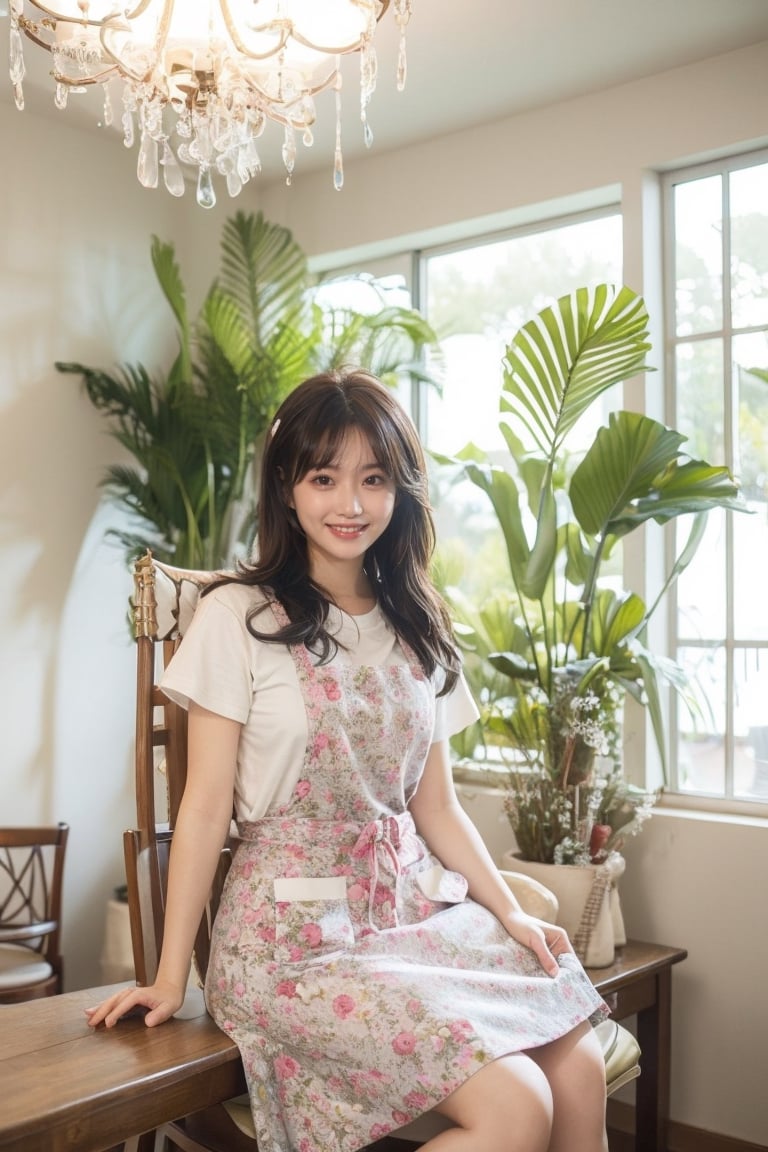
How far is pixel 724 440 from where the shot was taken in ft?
9.72

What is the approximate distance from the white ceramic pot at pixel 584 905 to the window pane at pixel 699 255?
1.41m

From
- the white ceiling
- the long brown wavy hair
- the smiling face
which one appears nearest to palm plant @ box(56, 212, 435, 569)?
the white ceiling

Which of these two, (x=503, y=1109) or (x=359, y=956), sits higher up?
(x=359, y=956)

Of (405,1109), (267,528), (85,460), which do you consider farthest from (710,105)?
(405,1109)

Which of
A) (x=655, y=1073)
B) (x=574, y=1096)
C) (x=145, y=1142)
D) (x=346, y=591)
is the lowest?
(x=655, y=1073)

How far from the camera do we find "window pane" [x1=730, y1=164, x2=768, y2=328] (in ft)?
9.57

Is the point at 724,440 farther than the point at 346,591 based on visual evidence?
Yes

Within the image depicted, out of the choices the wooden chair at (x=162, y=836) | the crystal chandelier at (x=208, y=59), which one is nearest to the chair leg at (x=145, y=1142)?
the wooden chair at (x=162, y=836)

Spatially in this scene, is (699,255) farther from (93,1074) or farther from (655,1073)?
(93,1074)

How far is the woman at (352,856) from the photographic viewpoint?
1599mm

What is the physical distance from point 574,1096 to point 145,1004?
2.09ft

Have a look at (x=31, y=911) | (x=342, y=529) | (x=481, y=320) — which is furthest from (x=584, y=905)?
(x=481, y=320)

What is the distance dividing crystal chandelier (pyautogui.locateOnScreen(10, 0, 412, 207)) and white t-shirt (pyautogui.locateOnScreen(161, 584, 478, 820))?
879 millimetres

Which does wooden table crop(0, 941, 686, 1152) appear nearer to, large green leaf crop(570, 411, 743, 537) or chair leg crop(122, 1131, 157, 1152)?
chair leg crop(122, 1131, 157, 1152)
